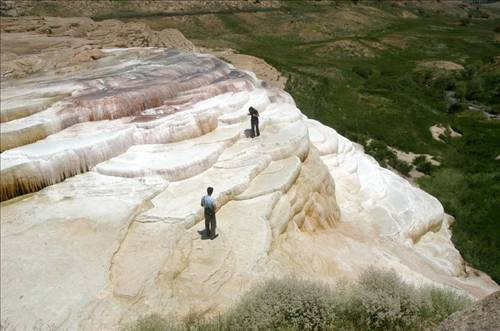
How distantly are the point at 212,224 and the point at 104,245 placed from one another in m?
2.45

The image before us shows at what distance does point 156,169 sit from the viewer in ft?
41.7

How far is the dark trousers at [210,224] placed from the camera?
34.4 ft

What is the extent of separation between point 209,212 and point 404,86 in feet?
133

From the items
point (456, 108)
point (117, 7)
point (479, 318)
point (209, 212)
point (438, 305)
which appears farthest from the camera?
point (117, 7)

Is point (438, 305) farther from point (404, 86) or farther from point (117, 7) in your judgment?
point (117, 7)

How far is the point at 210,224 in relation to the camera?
10.6 meters

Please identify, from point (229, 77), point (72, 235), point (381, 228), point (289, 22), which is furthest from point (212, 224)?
point (289, 22)

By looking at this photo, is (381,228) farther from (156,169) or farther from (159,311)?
(159,311)

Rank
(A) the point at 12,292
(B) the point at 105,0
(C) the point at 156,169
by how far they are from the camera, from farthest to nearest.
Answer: (B) the point at 105,0 < (C) the point at 156,169 < (A) the point at 12,292

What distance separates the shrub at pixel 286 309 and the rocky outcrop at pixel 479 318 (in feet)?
7.20

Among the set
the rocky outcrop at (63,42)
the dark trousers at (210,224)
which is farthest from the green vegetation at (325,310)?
the rocky outcrop at (63,42)

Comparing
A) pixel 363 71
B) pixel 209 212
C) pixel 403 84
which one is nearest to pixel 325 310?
pixel 209 212

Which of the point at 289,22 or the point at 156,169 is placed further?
the point at 289,22

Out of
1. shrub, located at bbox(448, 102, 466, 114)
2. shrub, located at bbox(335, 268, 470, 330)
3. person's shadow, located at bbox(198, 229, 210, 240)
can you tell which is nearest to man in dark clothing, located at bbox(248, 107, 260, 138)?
person's shadow, located at bbox(198, 229, 210, 240)
